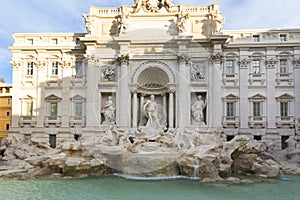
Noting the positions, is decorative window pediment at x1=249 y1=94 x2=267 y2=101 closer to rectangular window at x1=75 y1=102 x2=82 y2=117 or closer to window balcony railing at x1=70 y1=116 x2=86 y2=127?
window balcony railing at x1=70 y1=116 x2=86 y2=127

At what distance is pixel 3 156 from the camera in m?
19.3

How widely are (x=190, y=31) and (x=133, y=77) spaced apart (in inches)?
221

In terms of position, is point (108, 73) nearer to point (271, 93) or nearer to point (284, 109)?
point (271, 93)

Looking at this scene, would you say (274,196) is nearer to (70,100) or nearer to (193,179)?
(193,179)

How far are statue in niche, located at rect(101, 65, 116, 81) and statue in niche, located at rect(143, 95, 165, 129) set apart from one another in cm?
338

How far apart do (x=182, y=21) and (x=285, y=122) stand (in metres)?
10.6

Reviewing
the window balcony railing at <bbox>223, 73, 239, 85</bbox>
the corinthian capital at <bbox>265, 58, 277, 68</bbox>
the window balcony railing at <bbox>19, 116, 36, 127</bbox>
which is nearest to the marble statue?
the window balcony railing at <bbox>19, 116, 36, 127</bbox>

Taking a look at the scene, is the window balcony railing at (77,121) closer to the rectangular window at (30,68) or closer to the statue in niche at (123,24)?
the rectangular window at (30,68)

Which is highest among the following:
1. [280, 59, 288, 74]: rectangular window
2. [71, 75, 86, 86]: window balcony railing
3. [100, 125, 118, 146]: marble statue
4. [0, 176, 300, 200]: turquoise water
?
[280, 59, 288, 74]: rectangular window

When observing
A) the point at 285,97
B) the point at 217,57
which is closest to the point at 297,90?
the point at 285,97

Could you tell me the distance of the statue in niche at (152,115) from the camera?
1911cm

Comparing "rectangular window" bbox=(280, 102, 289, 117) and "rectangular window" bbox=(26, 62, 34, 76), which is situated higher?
"rectangular window" bbox=(26, 62, 34, 76)

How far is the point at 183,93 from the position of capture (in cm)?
1962

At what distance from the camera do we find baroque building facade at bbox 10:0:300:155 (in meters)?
19.7
